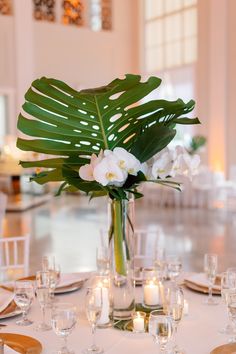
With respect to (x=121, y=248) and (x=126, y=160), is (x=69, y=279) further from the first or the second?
(x=126, y=160)

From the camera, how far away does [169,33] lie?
50.0 ft

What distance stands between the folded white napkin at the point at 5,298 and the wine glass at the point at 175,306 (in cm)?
A: 75

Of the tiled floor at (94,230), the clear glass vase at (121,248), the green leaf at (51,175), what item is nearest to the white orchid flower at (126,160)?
the clear glass vase at (121,248)

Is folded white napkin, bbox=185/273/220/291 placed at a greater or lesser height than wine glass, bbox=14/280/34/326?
lesser

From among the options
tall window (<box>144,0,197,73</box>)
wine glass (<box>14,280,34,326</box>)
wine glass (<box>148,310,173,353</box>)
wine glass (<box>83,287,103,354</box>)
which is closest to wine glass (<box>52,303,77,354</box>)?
wine glass (<box>83,287,103,354</box>)

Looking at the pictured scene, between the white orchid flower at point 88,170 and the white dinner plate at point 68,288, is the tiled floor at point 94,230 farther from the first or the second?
the white orchid flower at point 88,170

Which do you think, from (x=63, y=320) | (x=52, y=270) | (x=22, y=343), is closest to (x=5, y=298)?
(x=52, y=270)

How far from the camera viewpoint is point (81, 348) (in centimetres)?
197

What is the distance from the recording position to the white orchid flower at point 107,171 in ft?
6.67

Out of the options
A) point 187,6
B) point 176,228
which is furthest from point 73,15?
point 176,228

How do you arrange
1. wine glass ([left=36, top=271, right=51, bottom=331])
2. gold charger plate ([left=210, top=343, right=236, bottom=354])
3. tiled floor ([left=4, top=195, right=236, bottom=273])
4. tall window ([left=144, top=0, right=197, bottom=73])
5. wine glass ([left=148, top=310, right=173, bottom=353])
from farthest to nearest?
1. tall window ([left=144, top=0, right=197, bottom=73])
2. tiled floor ([left=4, top=195, right=236, bottom=273])
3. wine glass ([left=36, top=271, right=51, bottom=331])
4. gold charger plate ([left=210, top=343, right=236, bottom=354])
5. wine glass ([left=148, top=310, right=173, bottom=353])

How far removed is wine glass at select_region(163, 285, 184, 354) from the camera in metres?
1.86

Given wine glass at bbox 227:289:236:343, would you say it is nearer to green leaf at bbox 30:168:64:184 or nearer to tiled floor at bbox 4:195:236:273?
green leaf at bbox 30:168:64:184

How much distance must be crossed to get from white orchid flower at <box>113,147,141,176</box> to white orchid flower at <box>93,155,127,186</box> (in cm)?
2
